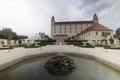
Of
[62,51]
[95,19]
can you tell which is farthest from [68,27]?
Result: [62,51]

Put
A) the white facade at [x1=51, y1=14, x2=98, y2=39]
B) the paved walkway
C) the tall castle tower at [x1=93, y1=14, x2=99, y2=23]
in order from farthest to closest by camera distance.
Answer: the white facade at [x1=51, y1=14, x2=98, y2=39] < the tall castle tower at [x1=93, y1=14, x2=99, y2=23] < the paved walkway

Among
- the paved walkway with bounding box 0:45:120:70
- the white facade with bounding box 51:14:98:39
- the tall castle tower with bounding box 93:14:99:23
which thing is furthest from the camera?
the white facade with bounding box 51:14:98:39

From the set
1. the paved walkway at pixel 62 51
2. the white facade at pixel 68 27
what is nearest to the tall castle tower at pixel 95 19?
the white facade at pixel 68 27

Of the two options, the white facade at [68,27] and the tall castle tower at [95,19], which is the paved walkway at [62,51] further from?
the tall castle tower at [95,19]

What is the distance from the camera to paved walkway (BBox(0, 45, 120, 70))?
1914 centimetres

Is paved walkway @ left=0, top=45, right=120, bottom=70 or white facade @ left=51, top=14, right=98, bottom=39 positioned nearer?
paved walkway @ left=0, top=45, right=120, bottom=70

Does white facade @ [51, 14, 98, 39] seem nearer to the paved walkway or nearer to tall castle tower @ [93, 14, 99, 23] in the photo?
tall castle tower @ [93, 14, 99, 23]

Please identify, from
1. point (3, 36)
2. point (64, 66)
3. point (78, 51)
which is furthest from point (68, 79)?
point (3, 36)

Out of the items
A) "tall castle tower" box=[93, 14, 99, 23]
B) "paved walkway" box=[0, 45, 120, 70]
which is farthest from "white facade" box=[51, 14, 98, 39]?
"paved walkway" box=[0, 45, 120, 70]

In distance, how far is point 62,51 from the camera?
38750 mm

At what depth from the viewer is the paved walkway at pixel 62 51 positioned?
1914 centimetres

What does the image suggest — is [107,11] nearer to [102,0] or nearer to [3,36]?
[102,0]

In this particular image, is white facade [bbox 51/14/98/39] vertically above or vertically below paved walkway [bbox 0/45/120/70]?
above

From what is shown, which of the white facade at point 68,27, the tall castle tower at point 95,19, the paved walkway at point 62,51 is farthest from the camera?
the white facade at point 68,27
